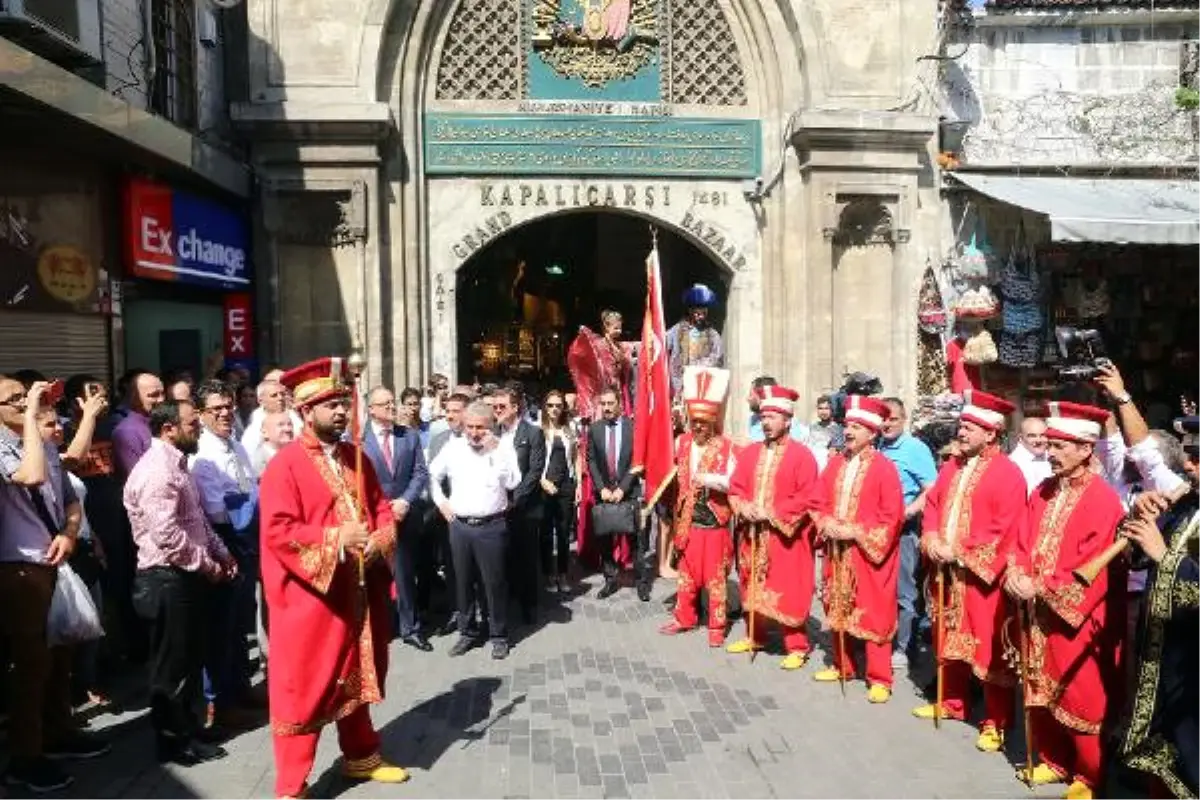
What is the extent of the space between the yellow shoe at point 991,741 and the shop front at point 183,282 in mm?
6523

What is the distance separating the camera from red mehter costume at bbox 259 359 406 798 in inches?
171

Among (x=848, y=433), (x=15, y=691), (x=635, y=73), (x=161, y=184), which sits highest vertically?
(x=635, y=73)

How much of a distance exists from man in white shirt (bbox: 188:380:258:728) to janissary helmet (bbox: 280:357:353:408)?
3.78 ft

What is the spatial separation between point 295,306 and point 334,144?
6.06 feet

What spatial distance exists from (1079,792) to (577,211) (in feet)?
28.0

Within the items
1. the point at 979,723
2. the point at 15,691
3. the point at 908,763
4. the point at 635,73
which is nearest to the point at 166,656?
the point at 15,691

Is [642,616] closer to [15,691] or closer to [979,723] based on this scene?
[979,723]

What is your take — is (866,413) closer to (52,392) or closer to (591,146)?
(52,392)

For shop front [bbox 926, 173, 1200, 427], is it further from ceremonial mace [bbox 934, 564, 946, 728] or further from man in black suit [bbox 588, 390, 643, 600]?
ceremonial mace [bbox 934, 564, 946, 728]

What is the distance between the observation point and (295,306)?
10672mm

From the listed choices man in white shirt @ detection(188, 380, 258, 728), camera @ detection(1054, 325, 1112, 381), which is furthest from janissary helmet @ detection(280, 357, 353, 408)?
camera @ detection(1054, 325, 1112, 381)

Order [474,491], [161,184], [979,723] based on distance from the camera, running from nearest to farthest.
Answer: [979,723] → [474,491] → [161,184]

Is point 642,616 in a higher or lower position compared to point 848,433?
lower

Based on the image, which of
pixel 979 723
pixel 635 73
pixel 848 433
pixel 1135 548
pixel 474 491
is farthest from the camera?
pixel 635 73
